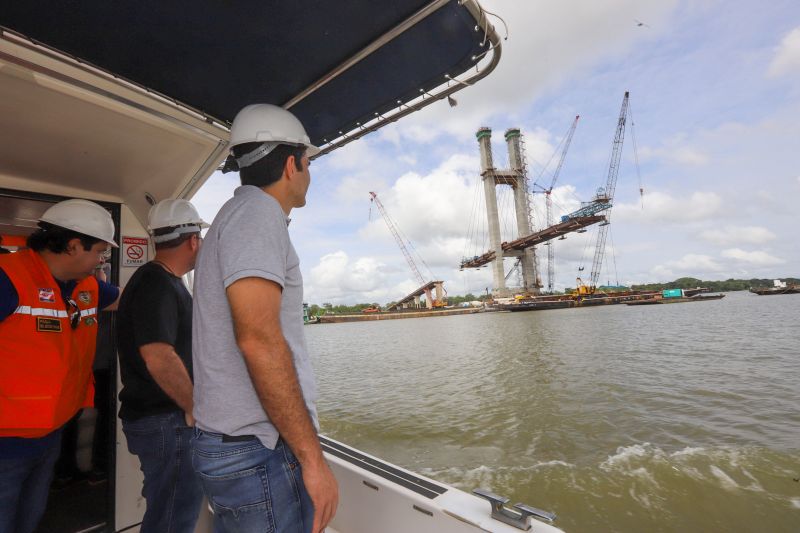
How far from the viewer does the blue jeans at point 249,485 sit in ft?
2.59

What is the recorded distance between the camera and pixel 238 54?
1.42m

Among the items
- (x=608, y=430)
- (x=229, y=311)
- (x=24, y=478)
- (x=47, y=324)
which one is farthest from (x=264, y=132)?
(x=608, y=430)

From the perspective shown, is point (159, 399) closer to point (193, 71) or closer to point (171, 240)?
point (171, 240)

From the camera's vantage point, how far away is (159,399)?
141cm

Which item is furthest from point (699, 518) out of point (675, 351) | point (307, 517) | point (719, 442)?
point (675, 351)

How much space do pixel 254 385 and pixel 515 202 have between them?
166 feet

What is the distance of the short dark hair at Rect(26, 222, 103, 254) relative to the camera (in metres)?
1.37

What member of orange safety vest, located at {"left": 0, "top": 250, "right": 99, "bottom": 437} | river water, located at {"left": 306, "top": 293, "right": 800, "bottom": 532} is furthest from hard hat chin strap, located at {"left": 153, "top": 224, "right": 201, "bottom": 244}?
river water, located at {"left": 306, "top": 293, "right": 800, "bottom": 532}

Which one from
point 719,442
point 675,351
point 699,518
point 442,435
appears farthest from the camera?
point 675,351

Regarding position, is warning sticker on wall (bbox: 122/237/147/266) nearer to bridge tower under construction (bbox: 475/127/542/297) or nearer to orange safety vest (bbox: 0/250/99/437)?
orange safety vest (bbox: 0/250/99/437)

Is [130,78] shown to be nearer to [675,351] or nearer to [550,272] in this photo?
[675,351]

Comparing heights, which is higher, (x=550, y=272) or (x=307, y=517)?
(x=550, y=272)

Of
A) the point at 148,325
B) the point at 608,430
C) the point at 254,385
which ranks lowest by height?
the point at 608,430

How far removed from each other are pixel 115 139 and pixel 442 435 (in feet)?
15.8
